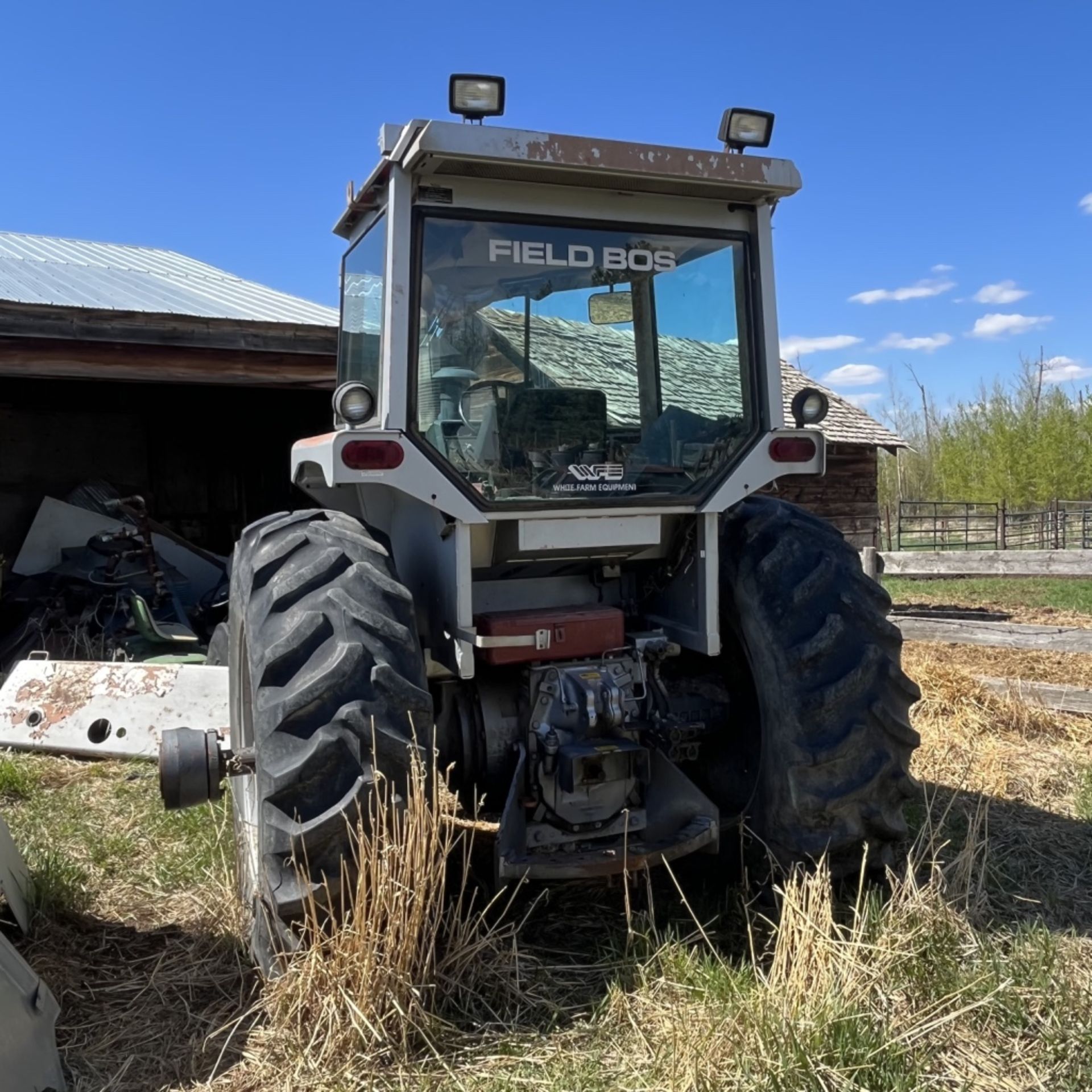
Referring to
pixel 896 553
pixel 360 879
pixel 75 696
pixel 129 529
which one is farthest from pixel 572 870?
pixel 896 553

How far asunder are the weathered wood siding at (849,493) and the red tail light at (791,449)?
15709 millimetres

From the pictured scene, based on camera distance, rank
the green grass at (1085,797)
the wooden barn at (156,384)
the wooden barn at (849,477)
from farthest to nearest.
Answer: the wooden barn at (849,477), the wooden barn at (156,384), the green grass at (1085,797)

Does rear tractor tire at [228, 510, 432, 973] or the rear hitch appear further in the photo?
the rear hitch

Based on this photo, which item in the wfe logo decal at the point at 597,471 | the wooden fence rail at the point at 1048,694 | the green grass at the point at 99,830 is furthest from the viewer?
the wooden fence rail at the point at 1048,694

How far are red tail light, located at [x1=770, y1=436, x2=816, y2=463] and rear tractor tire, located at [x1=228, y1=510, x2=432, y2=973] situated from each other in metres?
1.44

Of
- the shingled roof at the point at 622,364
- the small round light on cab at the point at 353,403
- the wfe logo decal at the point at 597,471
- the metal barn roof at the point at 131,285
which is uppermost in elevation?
the metal barn roof at the point at 131,285

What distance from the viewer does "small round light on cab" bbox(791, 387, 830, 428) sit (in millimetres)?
3761

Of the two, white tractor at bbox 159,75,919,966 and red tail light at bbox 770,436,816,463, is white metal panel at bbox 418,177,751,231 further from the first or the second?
red tail light at bbox 770,436,816,463

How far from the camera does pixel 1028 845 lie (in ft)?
14.5

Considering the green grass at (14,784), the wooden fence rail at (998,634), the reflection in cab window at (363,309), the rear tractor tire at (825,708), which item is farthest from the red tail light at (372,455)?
the wooden fence rail at (998,634)

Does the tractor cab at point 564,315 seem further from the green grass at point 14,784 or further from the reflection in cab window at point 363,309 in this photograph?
the green grass at point 14,784

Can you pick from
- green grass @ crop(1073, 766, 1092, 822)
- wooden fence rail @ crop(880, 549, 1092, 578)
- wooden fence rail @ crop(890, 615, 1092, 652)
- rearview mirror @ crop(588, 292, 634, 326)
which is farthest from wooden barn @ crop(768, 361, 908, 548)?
rearview mirror @ crop(588, 292, 634, 326)

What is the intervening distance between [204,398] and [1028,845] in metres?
11.1

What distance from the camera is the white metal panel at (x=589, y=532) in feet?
11.4
